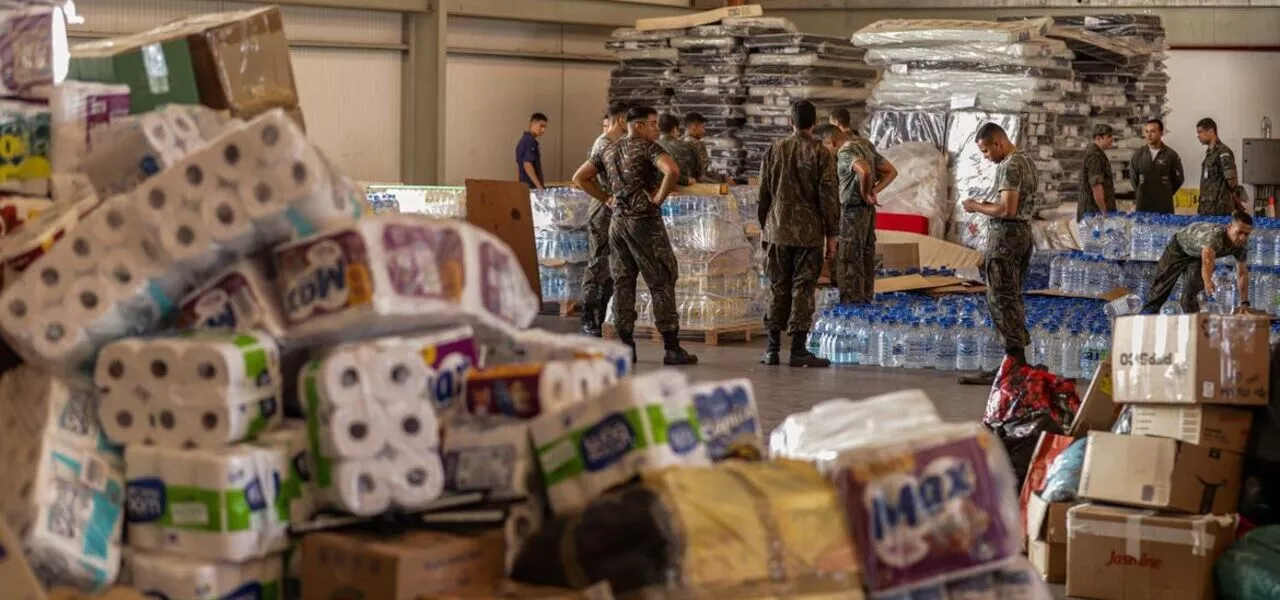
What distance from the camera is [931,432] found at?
15.0 ft

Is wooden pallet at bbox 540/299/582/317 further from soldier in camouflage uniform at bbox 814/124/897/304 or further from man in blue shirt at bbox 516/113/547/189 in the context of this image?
soldier in camouflage uniform at bbox 814/124/897/304

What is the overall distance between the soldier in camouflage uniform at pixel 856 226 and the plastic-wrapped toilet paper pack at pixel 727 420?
911 centimetres

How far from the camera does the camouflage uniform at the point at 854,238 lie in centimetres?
1399

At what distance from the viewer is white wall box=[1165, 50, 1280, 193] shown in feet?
73.2

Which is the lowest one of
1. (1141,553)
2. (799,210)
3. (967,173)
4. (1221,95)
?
(1141,553)

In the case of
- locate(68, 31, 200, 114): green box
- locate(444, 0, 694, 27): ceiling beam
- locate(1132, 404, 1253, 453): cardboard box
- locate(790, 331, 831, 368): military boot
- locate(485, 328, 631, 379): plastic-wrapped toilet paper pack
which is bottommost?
locate(790, 331, 831, 368): military boot

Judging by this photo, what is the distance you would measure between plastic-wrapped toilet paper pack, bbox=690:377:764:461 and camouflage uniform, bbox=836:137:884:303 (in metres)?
9.14

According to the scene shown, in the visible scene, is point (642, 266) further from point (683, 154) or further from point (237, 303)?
point (237, 303)

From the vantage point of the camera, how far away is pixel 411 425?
171 inches

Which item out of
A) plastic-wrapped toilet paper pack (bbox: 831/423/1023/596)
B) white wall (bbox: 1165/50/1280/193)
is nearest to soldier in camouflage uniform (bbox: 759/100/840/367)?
plastic-wrapped toilet paper pack (bbox: 831/423/1023/596)

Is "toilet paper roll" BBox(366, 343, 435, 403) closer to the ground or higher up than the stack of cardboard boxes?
higher up

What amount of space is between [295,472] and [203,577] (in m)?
0.32

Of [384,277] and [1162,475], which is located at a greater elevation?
[384,277]

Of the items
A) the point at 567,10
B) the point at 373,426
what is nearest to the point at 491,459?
the point at 373,426
